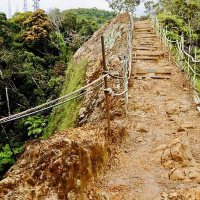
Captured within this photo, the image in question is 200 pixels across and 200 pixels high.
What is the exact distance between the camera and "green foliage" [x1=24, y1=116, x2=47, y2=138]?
900cm

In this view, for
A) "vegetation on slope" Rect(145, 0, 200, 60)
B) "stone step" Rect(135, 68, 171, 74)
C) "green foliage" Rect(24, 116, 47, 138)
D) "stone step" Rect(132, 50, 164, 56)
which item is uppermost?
"vegetation on slope" Rect(145, 0, 200, 60)

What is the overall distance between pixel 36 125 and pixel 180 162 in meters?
7.59

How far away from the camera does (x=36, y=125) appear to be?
936cm

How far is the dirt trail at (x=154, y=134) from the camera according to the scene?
243 centimetres

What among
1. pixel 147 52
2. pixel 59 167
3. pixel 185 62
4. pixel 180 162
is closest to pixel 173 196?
pixel 180 162

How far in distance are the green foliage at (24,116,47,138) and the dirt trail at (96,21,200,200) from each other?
482 centimetres

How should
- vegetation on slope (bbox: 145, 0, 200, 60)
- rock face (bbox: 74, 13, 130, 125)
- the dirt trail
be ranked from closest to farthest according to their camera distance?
the dirt trail, rock face (bbox: 74, 13, 130, 125), vegetation on slope (bbox: 145, 0, 200, 60)

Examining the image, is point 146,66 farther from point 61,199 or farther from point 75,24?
point 75,24

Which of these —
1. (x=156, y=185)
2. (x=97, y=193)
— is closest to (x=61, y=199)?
(x=97, y=193)

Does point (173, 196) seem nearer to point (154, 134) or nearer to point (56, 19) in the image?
point (154, 134)

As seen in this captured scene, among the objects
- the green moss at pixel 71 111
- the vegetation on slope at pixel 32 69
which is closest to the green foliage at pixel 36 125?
the vegetation on slope at pixel 32 69

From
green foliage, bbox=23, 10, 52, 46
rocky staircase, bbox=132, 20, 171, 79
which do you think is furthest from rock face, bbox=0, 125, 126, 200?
green foliage, bbox=23, 10, 52, 46

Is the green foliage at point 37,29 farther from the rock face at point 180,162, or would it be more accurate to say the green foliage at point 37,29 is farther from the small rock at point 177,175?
the small rock at point 177,175

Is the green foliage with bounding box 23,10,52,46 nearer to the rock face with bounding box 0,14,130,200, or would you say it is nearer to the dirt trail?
the dirt trail
